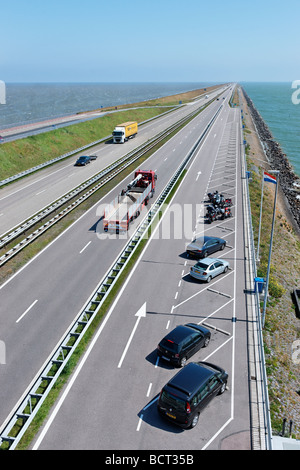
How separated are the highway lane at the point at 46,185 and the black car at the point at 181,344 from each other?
19.8 metres

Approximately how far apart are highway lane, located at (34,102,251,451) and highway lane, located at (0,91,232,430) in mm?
2252

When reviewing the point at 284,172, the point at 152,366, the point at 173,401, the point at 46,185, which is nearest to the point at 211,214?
the point at 46,185

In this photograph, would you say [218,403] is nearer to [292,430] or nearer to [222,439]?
[222,439]

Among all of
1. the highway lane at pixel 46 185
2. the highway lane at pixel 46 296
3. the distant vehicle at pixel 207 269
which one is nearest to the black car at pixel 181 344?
the highway lane at pixel 46 296

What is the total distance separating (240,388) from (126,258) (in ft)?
46.4

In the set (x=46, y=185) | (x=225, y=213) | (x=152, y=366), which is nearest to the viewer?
(x=152, y=366)

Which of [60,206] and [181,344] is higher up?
[60,206]

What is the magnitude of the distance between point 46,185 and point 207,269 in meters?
27.1

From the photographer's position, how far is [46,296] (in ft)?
78.0

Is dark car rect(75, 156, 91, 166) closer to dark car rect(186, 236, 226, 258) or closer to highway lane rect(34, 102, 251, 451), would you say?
highway lane rect(34, 102, 251, 451)

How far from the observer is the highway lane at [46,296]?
710 inches

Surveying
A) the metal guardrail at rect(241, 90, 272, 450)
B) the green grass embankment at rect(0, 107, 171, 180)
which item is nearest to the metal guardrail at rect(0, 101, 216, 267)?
the green grass embankment at rect(0, 107, 171, 180)

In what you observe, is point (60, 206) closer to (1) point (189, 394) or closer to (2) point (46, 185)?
(2) point (46, 185)

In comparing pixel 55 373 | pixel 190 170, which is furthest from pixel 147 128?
pixel 55 373
